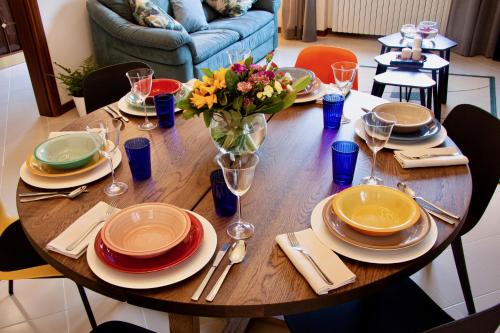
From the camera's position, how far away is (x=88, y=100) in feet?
6.79

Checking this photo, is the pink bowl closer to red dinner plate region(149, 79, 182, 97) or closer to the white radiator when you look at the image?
red dinner plate region(149, 79, 182, 97)

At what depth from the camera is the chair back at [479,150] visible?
1539mm

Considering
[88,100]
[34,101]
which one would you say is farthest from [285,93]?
[34,101]

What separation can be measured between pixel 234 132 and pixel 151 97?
1.99 ft

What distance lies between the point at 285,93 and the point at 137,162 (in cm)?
46

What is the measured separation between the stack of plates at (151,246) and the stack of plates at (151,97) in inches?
27.1

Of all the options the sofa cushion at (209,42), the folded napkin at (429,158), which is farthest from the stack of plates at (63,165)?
Result: the sofa cushion at (209,42)

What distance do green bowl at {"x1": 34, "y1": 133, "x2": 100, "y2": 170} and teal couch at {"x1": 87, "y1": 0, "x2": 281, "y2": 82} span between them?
6.57ft

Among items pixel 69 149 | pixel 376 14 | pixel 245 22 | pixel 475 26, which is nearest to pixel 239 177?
pixel 69 149

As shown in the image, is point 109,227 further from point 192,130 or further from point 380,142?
point 380,142

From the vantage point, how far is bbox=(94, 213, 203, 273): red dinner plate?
0.95m

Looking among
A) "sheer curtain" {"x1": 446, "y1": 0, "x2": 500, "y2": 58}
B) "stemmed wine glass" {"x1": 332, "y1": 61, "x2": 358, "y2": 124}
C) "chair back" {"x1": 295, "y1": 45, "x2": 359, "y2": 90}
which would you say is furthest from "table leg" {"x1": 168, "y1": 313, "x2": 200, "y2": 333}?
"sheer curtain" {"x1": 446, "y1": 0, "x2": 500, "y2": 58}

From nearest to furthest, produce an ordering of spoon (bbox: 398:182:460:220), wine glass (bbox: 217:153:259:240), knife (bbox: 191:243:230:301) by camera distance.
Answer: knife (bbox: 191:243:230:301) → wine glass (bbox: 217:153:259:240) → spoon (bbox: 398:182:460:220)

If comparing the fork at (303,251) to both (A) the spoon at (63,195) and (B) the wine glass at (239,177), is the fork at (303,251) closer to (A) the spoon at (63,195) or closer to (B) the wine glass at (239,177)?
(B) the wine glass at (239,177)
